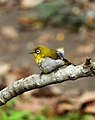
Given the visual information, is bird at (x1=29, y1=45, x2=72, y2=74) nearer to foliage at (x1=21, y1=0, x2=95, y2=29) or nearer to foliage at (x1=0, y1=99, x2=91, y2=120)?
foliage at (x1=0, y1=99, x2=91, y2=120)

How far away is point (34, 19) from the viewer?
9.78 meters

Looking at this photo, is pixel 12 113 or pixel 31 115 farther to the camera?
pixel 31 115

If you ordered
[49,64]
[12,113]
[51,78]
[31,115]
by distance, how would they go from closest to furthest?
[51,78] → [49,64] → [12,113] → [31,115]

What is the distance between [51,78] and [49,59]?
8.7 inches

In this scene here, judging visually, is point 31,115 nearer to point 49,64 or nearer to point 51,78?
point 49,64

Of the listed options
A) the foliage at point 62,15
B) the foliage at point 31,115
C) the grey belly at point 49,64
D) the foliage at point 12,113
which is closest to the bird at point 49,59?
the grey belly at point 49,64

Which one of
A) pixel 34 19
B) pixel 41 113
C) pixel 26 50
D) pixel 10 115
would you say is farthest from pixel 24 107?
pixel 34 19

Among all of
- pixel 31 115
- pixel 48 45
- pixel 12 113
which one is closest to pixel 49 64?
pixel 12 113

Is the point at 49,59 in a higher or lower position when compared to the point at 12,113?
lower

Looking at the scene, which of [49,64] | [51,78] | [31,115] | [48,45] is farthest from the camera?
[48,45]

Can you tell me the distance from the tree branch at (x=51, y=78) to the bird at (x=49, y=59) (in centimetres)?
6

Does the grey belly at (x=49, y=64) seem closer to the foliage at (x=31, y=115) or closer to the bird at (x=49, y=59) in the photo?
the bird at (x=49, y=59)

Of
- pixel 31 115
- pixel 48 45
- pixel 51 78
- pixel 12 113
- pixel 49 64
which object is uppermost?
pixel 48 45

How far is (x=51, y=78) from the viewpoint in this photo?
115 inches
